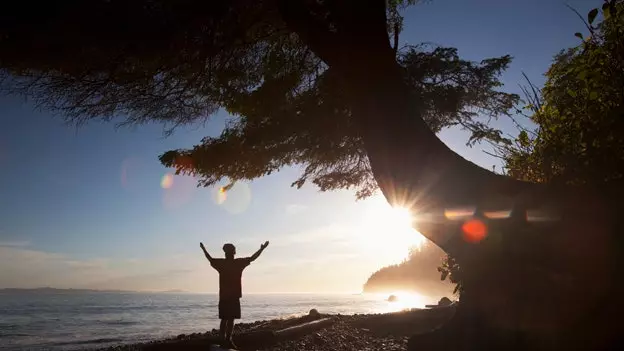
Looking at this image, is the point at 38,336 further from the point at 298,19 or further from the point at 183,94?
the point at 298,19

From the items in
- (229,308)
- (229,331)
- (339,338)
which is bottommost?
(339,338)

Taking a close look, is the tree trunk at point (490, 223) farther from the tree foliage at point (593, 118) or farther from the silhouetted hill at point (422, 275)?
the silhouetted hill at point (422, 275)

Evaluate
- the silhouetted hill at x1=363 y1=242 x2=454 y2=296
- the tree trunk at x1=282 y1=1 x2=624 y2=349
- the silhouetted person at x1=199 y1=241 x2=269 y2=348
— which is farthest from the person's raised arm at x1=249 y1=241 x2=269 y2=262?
the silhouetted hill at x1=363 y1=242 x2=454 y2=296

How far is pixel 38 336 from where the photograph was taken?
86.8 ft

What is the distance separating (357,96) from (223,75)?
275 centimetres

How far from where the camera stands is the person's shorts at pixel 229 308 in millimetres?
7098

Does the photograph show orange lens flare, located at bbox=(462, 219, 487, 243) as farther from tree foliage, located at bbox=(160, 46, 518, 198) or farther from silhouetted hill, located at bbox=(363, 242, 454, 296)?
silhouetted hill, located at bbox=(363, 242, 454, 296)

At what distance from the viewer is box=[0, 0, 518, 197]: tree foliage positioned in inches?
193

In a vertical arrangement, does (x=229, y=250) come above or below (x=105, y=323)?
above

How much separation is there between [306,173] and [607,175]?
5.84 metres

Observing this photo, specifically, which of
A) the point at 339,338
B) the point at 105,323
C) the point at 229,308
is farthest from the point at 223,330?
the point at 105,323

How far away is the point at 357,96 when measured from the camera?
4.95 meters

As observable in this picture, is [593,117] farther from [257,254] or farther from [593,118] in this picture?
[257,254]

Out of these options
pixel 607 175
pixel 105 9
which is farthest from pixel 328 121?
pixel 607 175
